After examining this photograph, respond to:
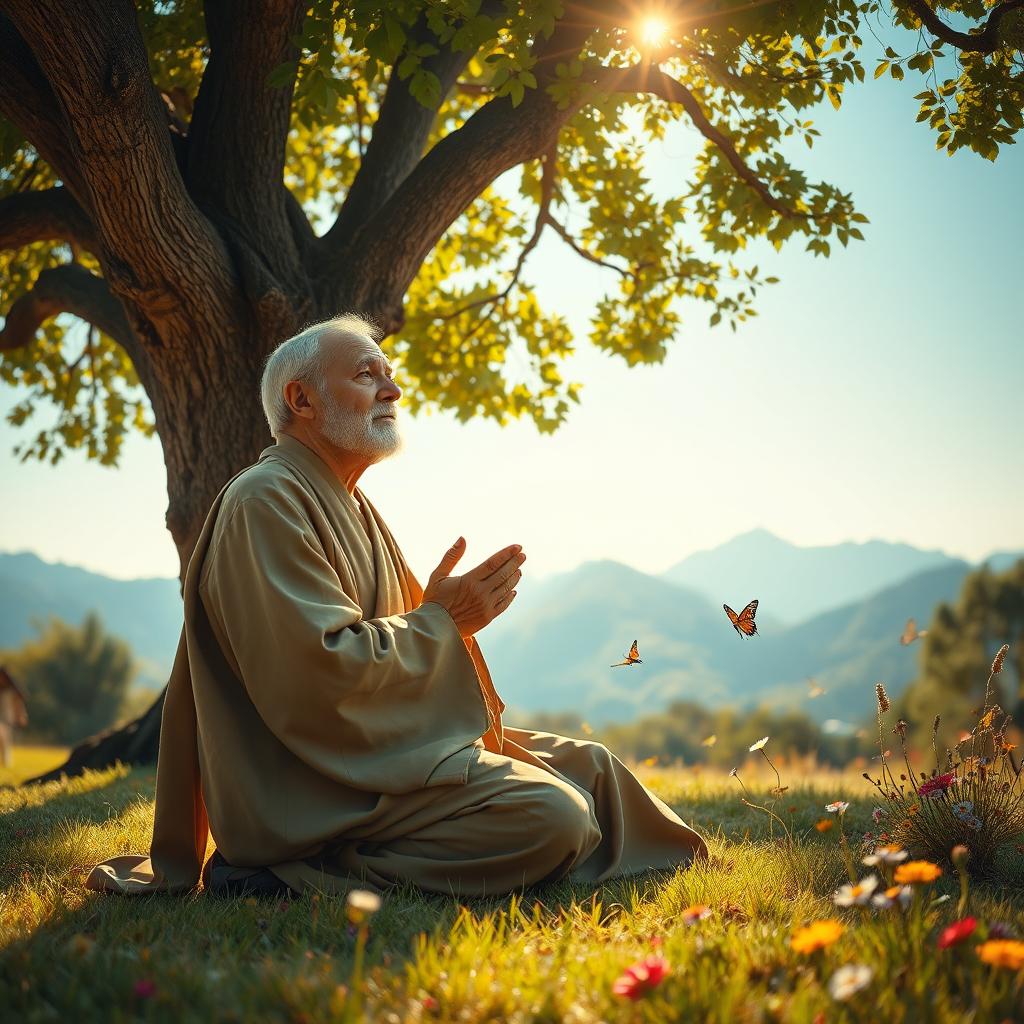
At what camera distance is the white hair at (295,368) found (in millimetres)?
3758

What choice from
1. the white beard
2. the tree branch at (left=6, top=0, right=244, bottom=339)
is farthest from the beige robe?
the tree branch at (left=6, top=0, right=244, bottom=339)

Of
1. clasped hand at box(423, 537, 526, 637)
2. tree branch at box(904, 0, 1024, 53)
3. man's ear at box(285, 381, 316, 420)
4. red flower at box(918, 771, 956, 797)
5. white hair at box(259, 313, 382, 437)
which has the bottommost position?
red flower at box(918, 771, 956, 797)

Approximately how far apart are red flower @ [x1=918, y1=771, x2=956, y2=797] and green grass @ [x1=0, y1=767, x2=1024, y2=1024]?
1.03 feet

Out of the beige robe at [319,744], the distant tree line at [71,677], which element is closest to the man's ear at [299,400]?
the beige robe at [319,744]

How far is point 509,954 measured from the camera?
2.31 metres

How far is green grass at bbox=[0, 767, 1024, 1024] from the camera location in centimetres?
192

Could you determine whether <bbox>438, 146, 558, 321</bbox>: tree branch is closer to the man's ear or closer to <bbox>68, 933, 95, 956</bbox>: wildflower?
the man's ear

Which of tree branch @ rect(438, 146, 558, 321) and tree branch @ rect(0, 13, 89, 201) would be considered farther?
tree branch @ rect(438, 146, 558, 321)

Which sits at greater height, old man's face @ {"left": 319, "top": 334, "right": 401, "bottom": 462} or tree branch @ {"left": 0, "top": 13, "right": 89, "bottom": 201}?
tree branch @ {"left": 0, "top": 13, "right": 89, "bottom": 201}

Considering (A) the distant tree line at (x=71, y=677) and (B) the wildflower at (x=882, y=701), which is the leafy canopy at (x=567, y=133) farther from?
(A) the distant tree line at (x=71, y=677)

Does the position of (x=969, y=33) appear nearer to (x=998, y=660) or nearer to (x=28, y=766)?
(x=998, y=660)

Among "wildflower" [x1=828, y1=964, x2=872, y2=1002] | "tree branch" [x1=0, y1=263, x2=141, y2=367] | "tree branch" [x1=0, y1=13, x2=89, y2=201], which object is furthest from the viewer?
"tree branch" [x1=0, y1=263, x2=141, y2=367]

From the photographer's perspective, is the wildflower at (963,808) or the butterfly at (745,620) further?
the butterfly at (745,620)

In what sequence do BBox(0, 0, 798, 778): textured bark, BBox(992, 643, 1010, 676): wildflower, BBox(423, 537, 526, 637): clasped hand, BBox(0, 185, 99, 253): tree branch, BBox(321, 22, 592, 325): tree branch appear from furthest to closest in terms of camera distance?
BBox(0, 185, 99, 253): tree branch < BBox(321, 22, 592, 325): tree branch < BBox(0, 0, 798, 778): textured bark < BBox(423, 537, 526, 637): clasped hand < BBox(992, 643, 1010, 676): wildflower
